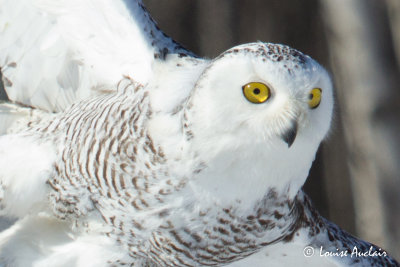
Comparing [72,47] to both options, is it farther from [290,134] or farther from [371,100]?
[371,100]

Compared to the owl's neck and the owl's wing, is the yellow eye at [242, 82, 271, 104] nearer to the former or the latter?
the owl's neck

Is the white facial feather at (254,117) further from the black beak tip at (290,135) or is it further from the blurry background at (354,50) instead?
the blurry background at (354,50)

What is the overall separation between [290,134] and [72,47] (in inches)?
39.0

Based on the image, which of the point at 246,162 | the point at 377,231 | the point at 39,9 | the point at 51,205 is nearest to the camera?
the point at 246,162

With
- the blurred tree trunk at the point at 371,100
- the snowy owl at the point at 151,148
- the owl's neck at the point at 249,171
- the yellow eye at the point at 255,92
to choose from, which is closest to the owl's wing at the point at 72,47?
the snowy owl at the point at 151,148

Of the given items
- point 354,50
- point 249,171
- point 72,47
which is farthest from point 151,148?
point 354,50

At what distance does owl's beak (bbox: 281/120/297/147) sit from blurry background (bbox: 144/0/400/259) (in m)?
1.68

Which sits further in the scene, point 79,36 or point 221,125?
point 79,36

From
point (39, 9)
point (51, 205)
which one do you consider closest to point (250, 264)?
point (51, 205)

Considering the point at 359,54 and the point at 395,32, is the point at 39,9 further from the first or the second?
the point at 395,32

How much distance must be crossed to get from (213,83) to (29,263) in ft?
3.43

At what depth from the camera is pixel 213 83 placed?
64.4 inches

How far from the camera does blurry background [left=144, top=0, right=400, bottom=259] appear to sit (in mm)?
3256

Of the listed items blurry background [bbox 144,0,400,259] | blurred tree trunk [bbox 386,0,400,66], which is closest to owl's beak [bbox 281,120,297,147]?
blurry background [bbox 144,0,400,259]
